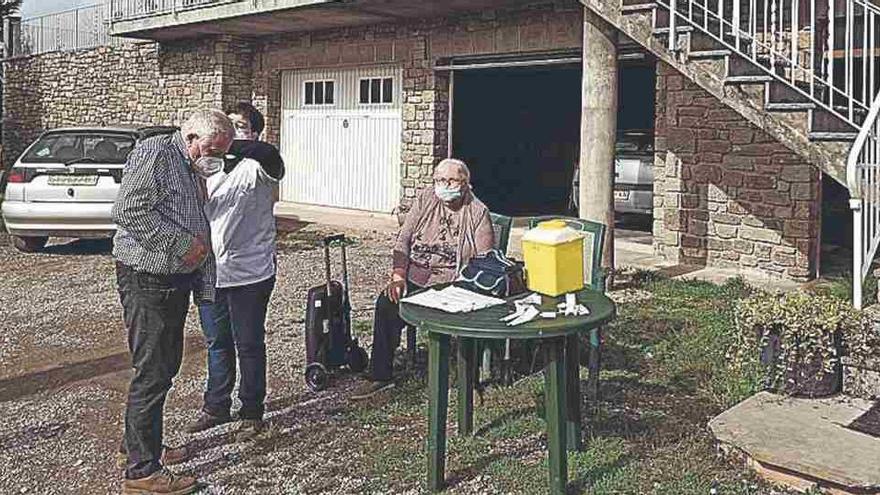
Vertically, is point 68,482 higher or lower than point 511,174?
lower

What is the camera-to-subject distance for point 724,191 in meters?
9.15

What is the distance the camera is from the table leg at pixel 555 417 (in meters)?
3.48

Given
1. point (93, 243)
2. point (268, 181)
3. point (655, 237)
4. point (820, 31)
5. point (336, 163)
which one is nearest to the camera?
point (268, 181)

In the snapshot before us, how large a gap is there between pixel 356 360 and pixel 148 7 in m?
11.6

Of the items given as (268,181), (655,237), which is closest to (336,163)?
(655,237)

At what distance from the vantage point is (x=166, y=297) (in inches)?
143

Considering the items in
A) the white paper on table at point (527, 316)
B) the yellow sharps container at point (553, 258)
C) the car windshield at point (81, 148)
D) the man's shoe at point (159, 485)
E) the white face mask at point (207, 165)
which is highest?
the car windshield at point (81, 148)

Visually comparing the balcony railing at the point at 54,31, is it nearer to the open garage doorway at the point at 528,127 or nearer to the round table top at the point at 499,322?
the open garage doorway at the point at 528,127

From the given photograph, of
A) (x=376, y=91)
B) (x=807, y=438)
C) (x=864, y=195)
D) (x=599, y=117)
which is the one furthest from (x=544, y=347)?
(x=376, y=91)

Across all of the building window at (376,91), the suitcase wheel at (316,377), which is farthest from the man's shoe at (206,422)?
the building window at (376,91)

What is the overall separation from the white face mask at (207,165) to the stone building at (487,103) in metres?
4.28

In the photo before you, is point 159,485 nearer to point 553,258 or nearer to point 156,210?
point 156,210

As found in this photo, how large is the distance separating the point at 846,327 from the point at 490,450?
1790 mm

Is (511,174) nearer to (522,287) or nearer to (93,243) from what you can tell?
(93,243)
